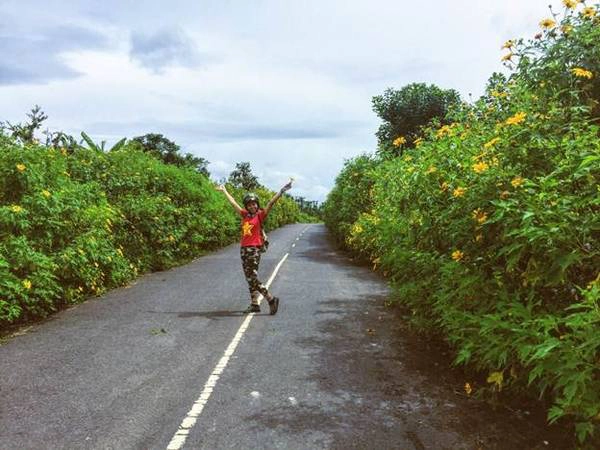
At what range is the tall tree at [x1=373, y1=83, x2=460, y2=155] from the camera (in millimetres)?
35250

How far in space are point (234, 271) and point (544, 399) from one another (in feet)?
38.9

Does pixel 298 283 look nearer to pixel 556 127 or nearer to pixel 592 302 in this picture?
pixel 556 127

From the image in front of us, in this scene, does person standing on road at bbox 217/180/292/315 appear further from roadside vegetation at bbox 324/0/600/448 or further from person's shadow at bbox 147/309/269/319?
roadside vegetation at bbox 324/0/600/448

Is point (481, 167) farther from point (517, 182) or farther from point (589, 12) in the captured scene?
point (589, 12)

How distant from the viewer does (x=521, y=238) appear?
15.3ft

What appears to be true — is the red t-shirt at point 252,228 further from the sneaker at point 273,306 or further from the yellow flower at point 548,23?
the yellow flower at point 548,23

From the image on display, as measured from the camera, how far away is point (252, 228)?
9922 millimetres

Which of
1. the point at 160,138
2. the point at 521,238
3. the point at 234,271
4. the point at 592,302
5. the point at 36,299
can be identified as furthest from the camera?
the point at 160,138

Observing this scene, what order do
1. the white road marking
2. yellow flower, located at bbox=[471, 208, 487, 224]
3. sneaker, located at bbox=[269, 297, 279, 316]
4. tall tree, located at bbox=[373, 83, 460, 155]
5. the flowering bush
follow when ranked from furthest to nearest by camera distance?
tall tree, located at bbox=[373, 83, 460, 155] < sneaker, located at bbox=[269, 297, 279, 316] < the flowering bush < yellow flower, located at bbox=[471, 208, 487, 224] < the white road marking

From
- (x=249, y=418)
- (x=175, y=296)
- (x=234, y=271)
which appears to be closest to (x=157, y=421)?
(x=249, y=418)

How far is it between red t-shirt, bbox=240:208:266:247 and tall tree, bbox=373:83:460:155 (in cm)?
2610

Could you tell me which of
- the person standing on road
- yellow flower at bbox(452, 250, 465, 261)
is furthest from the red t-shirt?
yellow flower at bbox(452, 250, 465, 261)

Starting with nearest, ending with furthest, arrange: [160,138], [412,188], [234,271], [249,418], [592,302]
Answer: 1. [592,302]
2. [249,418]
3. [412,188]
4. [234,271]
5. [160,138]

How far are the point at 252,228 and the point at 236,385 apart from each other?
4.34 metres
